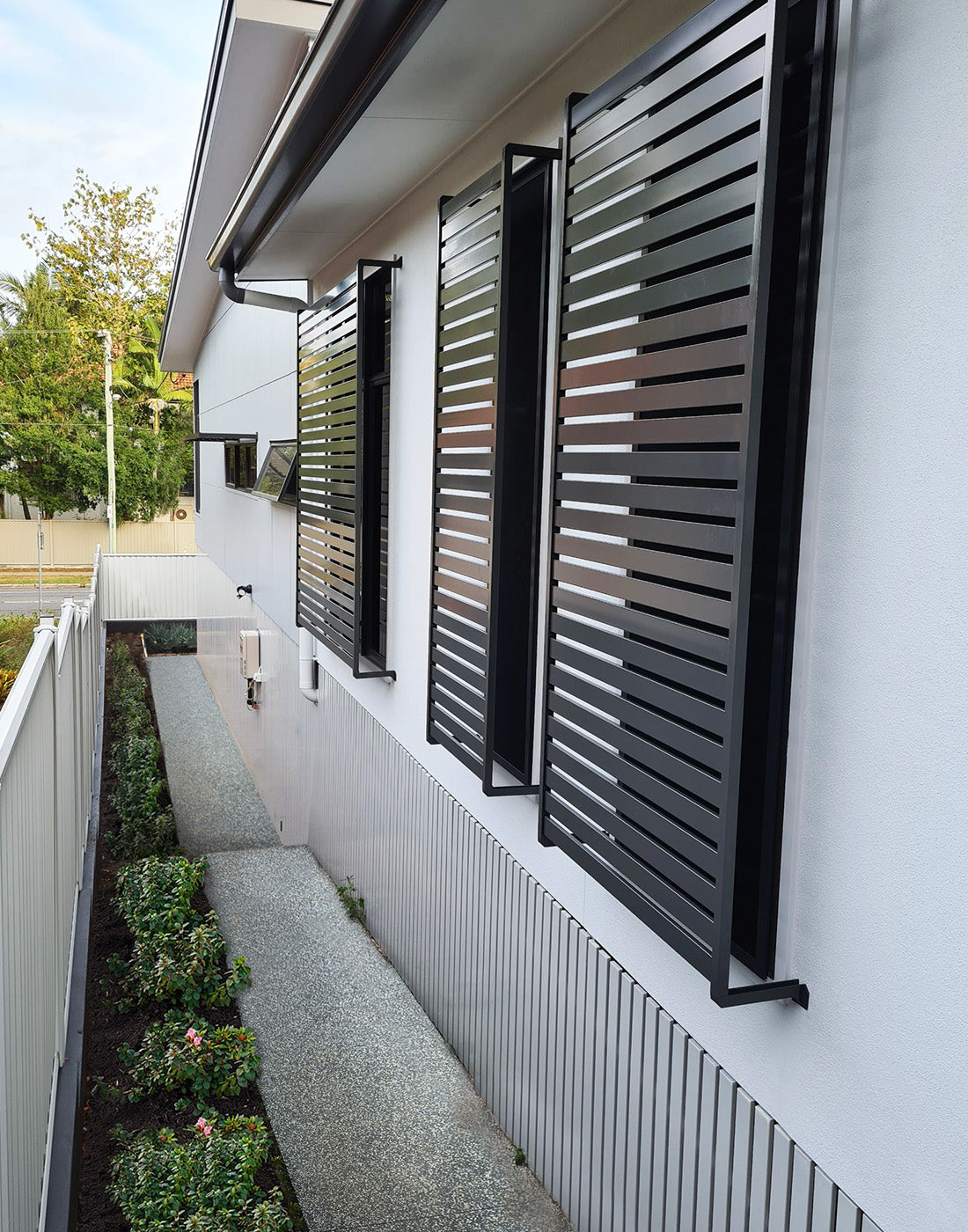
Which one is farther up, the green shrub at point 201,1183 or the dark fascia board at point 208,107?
the dark fascia board at point 208,107

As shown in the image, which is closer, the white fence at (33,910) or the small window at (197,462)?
the white fence at (33,910)

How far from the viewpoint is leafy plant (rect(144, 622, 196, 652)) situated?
20.0m

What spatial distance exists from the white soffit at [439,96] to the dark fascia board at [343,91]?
0.20 feet

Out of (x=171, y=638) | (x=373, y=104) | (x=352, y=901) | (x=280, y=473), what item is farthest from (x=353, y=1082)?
(x=171, y=638)

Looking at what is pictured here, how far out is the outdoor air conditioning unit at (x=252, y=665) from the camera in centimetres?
1019

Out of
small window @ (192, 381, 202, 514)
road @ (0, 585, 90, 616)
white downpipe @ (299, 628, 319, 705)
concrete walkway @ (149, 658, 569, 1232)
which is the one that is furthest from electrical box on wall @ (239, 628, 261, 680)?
road @ (0, 585, 90, 616)

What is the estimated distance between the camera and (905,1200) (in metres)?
1.89

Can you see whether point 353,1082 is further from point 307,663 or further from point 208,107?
point 208,107

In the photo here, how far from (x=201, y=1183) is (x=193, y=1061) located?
35.1 inches

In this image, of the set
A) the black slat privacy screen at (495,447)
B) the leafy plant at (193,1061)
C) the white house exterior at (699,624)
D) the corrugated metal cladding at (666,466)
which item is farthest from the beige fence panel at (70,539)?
the corrugated metal cladding at (666,466)

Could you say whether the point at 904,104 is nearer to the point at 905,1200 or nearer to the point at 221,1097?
the point at 905,1200

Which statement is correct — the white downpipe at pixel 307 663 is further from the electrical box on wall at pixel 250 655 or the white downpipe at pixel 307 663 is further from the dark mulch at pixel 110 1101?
the electrical box on wall at pixel 250 655

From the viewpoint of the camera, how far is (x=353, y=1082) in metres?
4.47

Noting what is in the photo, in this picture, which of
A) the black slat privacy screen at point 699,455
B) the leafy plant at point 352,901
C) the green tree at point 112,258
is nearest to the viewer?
the black slat privacy screen at point 699,455
